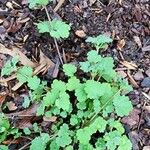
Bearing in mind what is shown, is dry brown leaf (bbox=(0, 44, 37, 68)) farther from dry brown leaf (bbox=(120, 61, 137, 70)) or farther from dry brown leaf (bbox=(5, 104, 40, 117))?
dry brown leaf (bbox=(120, 61, 137, 70))

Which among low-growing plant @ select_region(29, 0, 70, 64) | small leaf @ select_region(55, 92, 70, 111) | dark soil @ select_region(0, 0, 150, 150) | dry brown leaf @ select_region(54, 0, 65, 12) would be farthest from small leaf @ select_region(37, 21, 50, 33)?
small leaf @ select_region(55, 92, 70, 111)

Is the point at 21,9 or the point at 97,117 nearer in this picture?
the point at 97,117

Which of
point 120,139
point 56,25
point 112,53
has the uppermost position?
point 56,25

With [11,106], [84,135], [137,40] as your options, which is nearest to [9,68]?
[11,106]

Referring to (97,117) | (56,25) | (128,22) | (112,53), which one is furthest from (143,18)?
(97,117)

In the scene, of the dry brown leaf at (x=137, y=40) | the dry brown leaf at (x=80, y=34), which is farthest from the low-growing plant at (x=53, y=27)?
the dry brown leaf at (x=137, y=40)

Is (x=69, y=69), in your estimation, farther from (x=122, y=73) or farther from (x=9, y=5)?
(x=9, y=5)

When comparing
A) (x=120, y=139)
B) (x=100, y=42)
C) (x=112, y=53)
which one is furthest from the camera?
(x=112, y=53)

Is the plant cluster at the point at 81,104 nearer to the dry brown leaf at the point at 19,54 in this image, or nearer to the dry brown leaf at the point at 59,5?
the dry brown leaf at the point at 19,54

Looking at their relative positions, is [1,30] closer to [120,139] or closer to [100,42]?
[100,42]
